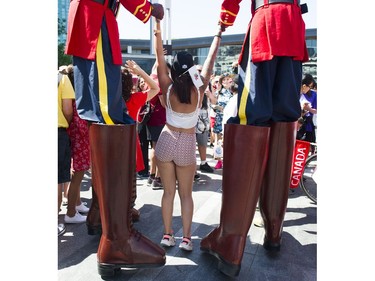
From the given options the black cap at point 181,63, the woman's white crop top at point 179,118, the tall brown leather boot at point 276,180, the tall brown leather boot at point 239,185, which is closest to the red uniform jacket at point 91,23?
the black cap at point 181,63

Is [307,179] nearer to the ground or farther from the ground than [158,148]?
nearer to the ground

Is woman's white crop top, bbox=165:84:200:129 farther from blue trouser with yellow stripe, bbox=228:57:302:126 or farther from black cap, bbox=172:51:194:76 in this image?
blue trouser with yellow stripe, bbox=228:57:302:126

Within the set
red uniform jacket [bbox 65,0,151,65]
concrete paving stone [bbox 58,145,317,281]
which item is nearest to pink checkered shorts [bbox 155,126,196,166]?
concrete paving stone [bbox 58,145,317,281]

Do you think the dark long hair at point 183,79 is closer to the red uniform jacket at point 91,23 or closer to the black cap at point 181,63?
the black cap at point 181,63

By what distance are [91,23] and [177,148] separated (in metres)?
0.98

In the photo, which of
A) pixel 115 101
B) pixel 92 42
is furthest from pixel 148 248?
pixel 92 42

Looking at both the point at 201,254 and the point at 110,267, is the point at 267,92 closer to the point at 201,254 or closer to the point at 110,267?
the point at 201,254

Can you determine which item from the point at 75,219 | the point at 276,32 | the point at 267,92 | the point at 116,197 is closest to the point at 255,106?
the point at 267,92

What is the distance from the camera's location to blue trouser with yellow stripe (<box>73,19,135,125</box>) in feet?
6.20

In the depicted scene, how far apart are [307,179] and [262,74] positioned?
8.52ft

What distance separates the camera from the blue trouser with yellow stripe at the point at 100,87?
1891 mm

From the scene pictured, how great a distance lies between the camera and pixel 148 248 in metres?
2.02
